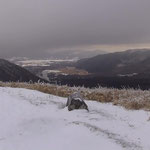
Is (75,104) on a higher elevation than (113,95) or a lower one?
higher

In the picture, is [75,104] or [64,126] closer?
[64,126]

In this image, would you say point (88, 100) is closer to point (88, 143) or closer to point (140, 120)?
point (140, 120)

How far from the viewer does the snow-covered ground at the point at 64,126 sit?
1384 centimetres

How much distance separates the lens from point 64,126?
51.8 feet

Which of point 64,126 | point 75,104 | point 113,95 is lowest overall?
point 64,126

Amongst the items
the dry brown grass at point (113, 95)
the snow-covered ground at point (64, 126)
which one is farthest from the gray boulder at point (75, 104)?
the dry brown grass at point (113, 95)

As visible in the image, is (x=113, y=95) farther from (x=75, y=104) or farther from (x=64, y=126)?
(x=64, y=126)

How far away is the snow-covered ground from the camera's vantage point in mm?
13836

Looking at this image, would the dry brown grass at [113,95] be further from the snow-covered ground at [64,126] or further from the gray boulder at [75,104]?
the gray boulder at [75,104]

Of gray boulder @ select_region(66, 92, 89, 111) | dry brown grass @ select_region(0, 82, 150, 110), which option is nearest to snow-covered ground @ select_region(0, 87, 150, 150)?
gray boulder @ select_region(66, 92, 89, 111)

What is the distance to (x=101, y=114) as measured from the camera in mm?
19203

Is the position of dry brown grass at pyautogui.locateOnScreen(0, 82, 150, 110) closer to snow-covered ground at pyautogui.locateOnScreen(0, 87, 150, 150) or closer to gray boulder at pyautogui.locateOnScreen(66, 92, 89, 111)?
snow-covered ground at pyautogui.locateOnScreen(0, 87, 150, 150)

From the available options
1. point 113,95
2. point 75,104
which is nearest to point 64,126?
point 75,104

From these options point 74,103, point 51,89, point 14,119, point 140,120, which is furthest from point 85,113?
point 51,89
